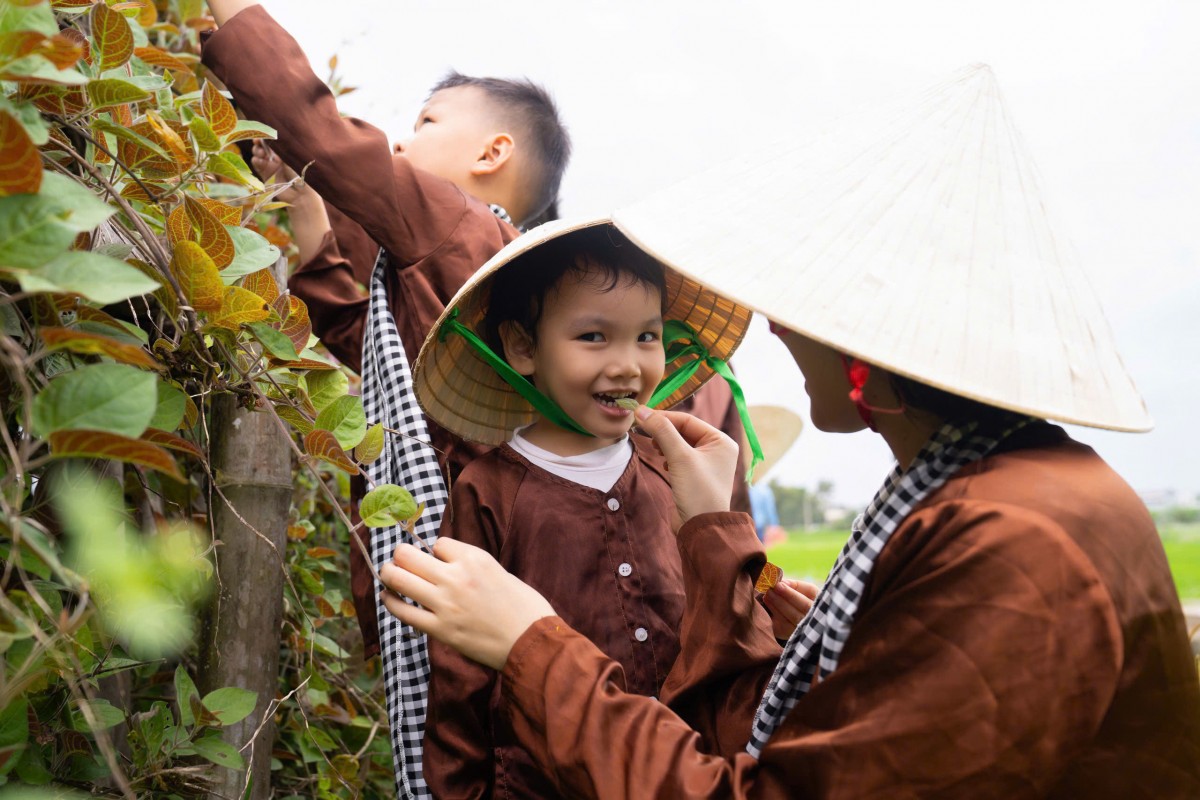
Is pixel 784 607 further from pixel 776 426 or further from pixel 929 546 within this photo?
pixel 776 426

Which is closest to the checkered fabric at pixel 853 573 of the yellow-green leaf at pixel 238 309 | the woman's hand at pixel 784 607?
the woman's hand at pixel 784 607

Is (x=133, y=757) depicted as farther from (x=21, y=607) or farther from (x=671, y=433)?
(x=671, y=433)

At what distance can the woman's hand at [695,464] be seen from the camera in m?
1.51

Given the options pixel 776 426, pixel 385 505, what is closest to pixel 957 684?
pixel 385 505

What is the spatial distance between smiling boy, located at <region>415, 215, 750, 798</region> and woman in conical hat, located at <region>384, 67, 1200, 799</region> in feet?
1.32

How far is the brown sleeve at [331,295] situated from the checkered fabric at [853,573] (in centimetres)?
121

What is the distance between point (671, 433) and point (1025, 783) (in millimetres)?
736

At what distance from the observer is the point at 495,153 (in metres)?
2.44

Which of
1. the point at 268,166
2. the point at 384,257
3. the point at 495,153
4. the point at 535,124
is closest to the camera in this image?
the point at 384,257

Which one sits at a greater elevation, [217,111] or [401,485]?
[217,111]

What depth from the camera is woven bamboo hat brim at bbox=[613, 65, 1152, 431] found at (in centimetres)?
101

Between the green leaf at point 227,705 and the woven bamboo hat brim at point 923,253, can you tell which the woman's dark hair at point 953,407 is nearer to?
the woven bamboo hat brim at point 923,253

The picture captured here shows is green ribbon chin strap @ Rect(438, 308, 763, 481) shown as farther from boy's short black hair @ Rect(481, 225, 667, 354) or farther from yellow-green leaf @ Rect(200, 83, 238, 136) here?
yellow-green leaf @ Rect(200, 83, 238, 136)

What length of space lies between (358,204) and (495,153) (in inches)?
27.8
